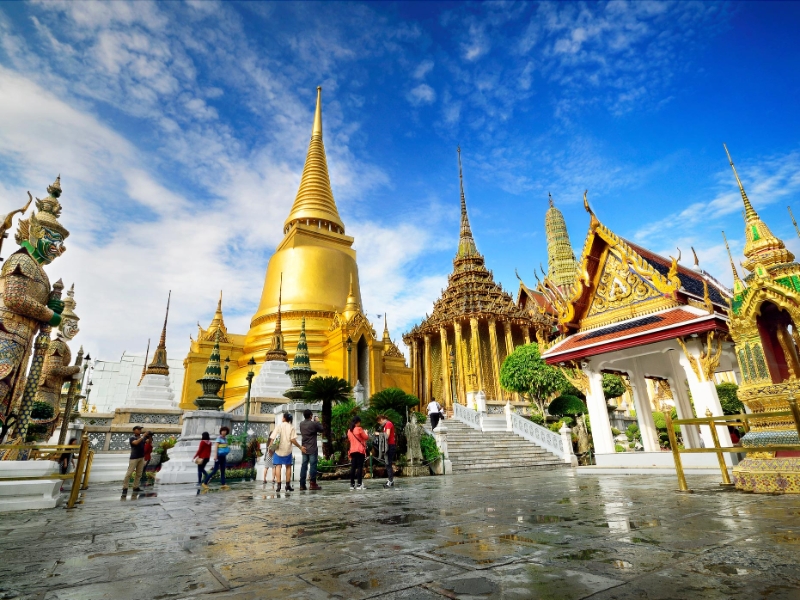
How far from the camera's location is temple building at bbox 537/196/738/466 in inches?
360

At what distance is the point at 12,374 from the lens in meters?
6.55

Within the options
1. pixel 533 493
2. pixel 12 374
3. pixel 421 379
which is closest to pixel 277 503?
pixel 533 493

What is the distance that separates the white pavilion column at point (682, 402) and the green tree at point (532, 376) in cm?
684

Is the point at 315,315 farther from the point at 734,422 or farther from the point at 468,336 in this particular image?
the point at 734,422

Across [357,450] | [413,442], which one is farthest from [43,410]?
[413,442]

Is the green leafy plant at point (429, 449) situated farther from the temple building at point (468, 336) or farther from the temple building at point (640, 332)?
the temple building at point (468, 336)

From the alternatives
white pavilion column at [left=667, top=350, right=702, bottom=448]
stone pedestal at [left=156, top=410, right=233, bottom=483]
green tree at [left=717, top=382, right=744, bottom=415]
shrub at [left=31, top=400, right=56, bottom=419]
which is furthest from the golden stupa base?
green tree at [left=717, top=382, right=744, bottom=415]

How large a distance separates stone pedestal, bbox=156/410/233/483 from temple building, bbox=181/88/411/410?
30.0ft

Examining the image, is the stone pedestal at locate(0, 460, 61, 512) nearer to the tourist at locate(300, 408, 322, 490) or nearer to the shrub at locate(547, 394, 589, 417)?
the tourist at locate(300, 408, 322, 490)

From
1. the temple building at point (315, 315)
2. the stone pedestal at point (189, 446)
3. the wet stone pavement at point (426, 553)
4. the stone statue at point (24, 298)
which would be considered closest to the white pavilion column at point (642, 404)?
the wet stone pavement at point (426, 553)

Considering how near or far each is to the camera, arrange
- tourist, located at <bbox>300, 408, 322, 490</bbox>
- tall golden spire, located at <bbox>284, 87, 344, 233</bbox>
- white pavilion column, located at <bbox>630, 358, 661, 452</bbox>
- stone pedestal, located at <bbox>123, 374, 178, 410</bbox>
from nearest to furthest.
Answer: tourist, located at <bbox>300, 408, 322, 490</bbox> < white pavilion column, located at <bbox>630, 358, 661, 452</bbox> < stone pedestal, located at <bbox>123, 374, 178, 410</bbox> < tall golden spire, located at <bbox>284, 87, 344, 233</bbox>

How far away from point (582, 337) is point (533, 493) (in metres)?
6.23

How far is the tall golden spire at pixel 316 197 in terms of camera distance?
30.0 m

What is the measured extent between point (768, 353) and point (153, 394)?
20301 mm
